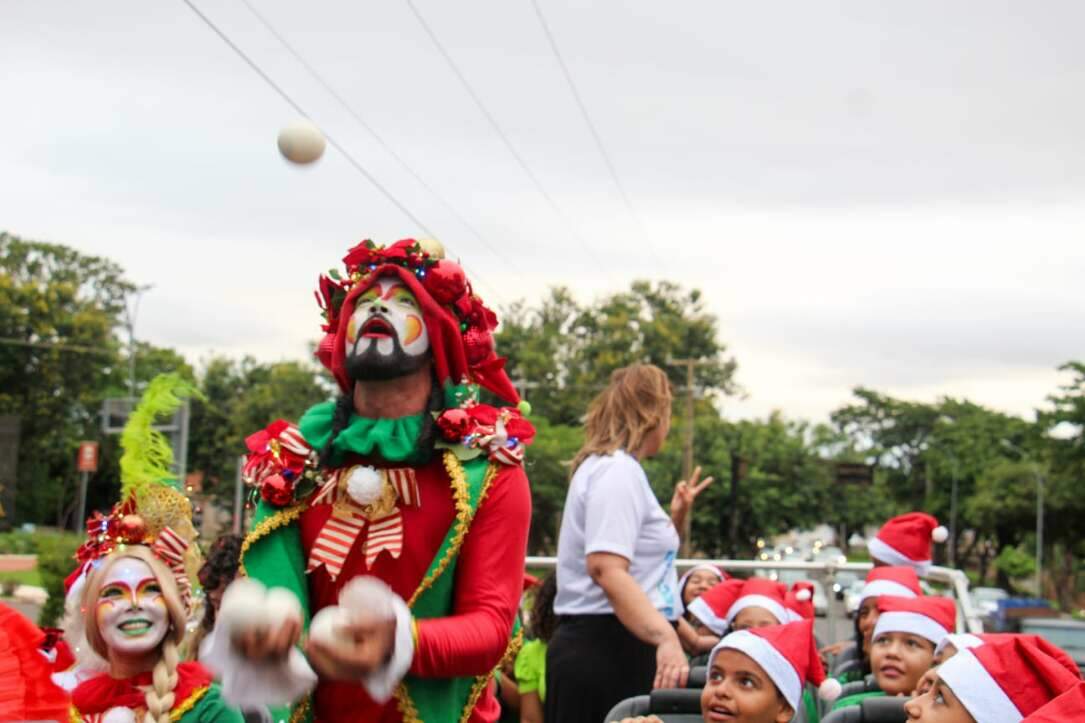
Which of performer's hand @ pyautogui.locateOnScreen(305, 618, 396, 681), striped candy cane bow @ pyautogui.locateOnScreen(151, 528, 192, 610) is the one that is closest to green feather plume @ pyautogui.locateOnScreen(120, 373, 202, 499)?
striped candy cane bow @ pyautogui.locateOnScreen(151, 528, 192, 610)

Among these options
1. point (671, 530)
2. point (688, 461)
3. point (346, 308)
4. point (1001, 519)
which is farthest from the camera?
point (1001, 519)

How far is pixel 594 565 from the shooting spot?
4.93 m

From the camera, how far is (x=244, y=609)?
8.06 ft

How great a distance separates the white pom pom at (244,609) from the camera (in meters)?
2.46

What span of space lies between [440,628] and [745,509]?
136ft

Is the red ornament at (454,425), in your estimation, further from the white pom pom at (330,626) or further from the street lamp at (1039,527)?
the street lamp at (1039,527)

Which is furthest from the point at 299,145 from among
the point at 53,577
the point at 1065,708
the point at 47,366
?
the point at 47,366

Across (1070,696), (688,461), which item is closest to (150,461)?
(1070,696)

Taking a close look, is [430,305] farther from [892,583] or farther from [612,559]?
[892,583]

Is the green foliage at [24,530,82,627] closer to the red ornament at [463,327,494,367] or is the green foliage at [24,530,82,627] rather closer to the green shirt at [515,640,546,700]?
the green shirt at [515,640,546,700]

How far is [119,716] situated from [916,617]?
3.23m

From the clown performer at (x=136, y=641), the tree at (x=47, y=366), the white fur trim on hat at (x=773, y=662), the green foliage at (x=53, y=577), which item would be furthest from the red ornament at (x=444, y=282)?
the tree at (x=47, y=366)

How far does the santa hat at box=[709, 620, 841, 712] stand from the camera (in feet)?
15.6

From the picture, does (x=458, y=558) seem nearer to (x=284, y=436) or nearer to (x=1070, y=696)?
(x=284, y=436)
